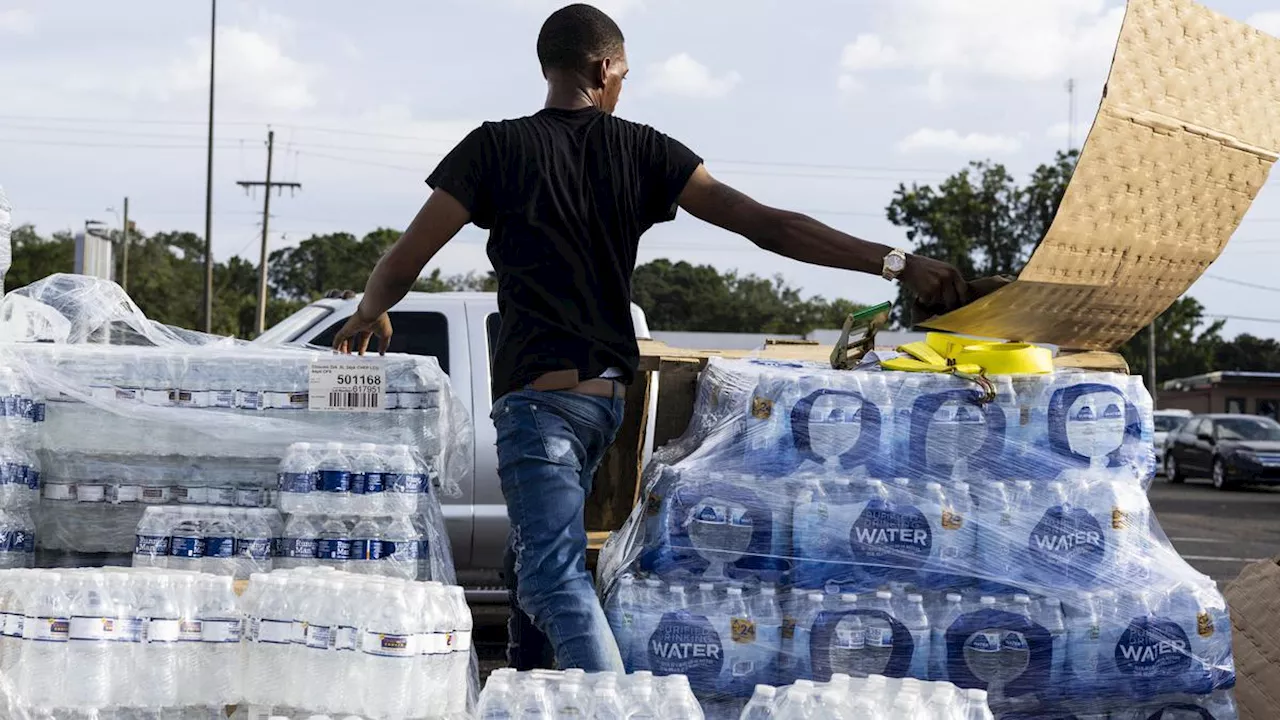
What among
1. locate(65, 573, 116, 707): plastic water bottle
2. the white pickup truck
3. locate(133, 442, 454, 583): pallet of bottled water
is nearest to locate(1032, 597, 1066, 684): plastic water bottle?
locate(133, 442, 454, 583): pallet of bottled water

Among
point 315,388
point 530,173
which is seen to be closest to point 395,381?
point 315,388

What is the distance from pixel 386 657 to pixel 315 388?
185cm

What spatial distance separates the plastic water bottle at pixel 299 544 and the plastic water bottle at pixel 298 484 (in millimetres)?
47

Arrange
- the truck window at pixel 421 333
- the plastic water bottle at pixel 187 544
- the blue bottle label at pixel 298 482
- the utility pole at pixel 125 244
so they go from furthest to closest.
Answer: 1. the utility pole at pixel 125 244
2. the truck window at pixel 421 333
3. the blue bottle label at pixel 298 482
4. the plastic water bottle at pixel 187 544

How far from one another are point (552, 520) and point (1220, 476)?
2720 centimetres

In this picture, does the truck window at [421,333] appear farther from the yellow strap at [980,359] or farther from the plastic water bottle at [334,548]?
the yellow strap at [980,359]

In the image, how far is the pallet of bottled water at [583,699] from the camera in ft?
10.3

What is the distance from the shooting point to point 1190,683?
4422mm

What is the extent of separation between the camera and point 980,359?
4816 mm

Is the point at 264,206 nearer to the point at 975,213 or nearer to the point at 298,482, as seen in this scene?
the point at 975,213

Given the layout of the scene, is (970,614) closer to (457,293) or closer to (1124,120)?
(1124,120)

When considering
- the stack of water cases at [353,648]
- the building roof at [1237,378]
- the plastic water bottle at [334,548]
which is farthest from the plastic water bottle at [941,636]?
the building roof at [1237,378]

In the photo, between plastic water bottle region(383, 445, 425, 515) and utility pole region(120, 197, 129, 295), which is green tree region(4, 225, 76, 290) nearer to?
utility pole region(120, 197, 129, 295)

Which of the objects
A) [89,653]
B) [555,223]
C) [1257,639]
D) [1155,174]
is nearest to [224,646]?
[89,653]
